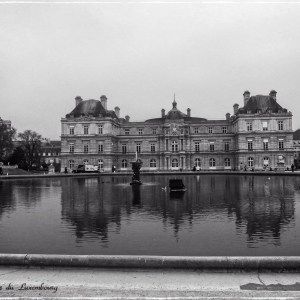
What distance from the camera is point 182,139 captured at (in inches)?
2532

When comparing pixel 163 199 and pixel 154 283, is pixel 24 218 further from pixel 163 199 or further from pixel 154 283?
pixel 154 283

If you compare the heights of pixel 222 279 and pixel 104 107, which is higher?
pixel 104 107

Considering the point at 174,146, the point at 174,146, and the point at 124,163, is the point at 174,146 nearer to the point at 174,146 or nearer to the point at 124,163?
the point at 174,146

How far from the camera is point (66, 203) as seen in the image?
18.4 meters

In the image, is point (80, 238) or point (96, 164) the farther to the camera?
point (96, 164)

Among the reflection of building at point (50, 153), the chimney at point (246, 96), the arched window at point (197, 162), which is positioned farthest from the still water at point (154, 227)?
the reflection of building at point (50, 153)

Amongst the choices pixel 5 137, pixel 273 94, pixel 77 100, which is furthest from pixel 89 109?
pixel 273 94

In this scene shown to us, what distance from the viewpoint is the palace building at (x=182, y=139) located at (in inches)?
2373

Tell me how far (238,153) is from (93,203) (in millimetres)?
46732

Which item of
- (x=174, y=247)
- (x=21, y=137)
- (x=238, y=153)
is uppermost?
(x=21, y=137)

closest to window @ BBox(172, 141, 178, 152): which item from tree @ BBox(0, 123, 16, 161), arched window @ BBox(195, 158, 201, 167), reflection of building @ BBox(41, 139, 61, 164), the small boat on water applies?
arched window @ BBox(195, 158, 201, 167)

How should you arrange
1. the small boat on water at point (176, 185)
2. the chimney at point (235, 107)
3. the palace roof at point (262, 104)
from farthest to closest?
the chimney at point (235, 107) → the palace roof at point (262, 104) → the small boat on water at point (176, 185)

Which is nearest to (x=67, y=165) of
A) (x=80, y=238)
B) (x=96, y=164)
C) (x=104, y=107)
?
(x=96, y=164)

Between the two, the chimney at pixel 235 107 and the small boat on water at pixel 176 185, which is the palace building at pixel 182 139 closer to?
the chimney at pixel 235 107
